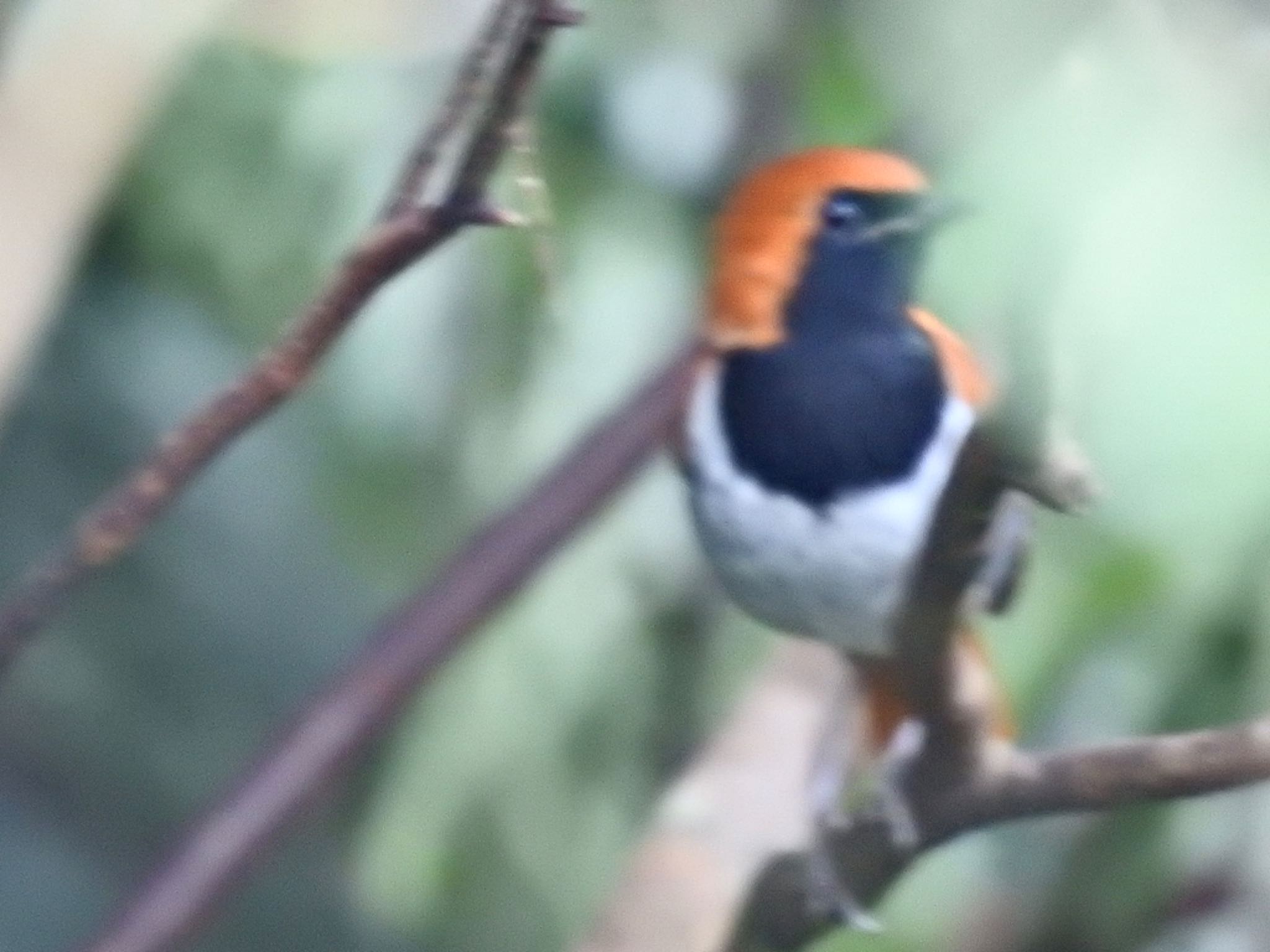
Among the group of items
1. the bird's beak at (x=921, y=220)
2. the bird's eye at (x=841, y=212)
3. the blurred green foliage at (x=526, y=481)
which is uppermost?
the bird's beak at (x=921, y=220)

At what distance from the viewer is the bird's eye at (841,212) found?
1.03 m

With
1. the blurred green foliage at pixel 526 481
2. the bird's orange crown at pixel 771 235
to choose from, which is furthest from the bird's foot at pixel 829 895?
the bird's orange crown at pixel 771 235

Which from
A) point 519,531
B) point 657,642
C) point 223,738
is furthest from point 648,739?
point 223,738

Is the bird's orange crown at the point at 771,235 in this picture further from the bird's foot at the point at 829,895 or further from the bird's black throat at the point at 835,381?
the bird's foot at the point at 829,895

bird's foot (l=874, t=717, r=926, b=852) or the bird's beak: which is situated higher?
the bird's beak

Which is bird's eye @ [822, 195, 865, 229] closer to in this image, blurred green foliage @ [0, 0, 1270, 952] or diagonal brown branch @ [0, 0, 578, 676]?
blurred green foliage @ [0, 0, 1270, 952]

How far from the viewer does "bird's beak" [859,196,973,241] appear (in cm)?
69

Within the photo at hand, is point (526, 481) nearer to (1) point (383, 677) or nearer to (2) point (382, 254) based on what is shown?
(1) point (383, 677)

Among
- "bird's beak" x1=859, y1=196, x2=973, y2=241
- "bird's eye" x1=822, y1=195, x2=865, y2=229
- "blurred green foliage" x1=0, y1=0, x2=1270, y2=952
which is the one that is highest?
"bird's beak" x1=859, y1=196, x2=973, y2=241

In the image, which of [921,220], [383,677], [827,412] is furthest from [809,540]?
[383,677]

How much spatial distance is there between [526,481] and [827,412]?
16.3 inches

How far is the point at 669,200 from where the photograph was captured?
1.36 meters

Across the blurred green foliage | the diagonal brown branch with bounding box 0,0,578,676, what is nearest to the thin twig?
the blurred green foliage

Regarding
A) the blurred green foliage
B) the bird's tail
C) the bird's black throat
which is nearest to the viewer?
the blurred green foliage
